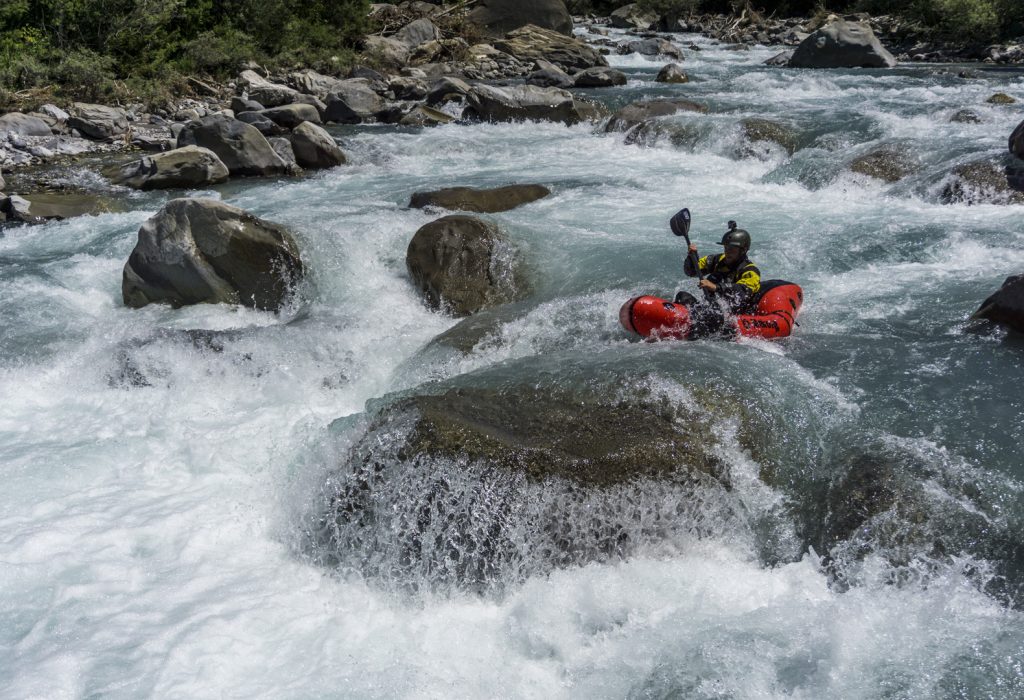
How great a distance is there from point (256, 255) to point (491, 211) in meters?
2.81

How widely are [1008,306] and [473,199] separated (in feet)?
17.5

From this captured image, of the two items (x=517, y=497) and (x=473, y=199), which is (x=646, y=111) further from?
(x=517, y=497)

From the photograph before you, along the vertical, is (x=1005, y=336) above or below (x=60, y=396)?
above

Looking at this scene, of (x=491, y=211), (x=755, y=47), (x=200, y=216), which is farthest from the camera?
(x=755, y=47)

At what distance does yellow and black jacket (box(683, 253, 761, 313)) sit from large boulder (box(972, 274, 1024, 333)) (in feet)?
5.08

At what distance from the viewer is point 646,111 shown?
1335 centimetres

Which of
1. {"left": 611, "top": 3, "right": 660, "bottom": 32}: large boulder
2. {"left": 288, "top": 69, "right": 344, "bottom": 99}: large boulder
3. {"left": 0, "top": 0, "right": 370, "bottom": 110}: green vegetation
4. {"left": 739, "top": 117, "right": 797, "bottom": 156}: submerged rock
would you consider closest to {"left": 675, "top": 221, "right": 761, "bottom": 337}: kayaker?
{"left": 739, "top": 117, "right": 797, "bottom": 156}: submerged rock

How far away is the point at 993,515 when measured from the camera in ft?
12.7

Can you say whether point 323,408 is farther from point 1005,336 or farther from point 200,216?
point 1005,336

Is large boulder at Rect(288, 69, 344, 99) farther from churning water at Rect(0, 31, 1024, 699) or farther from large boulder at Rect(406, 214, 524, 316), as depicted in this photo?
large boulder at Rect(406, 214, 524, 316)

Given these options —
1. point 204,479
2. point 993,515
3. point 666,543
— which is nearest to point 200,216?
point 204,479

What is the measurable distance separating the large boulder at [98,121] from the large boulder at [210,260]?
6669 millimetres

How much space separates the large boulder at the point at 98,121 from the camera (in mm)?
12891

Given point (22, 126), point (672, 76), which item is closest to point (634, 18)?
point (672, 76)
